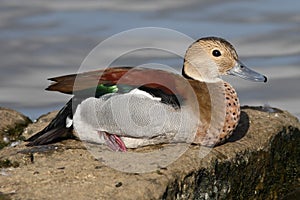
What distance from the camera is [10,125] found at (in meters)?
7.24

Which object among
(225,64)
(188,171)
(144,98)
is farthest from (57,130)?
(225,64)

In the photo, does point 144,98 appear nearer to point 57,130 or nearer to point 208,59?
point 57,130

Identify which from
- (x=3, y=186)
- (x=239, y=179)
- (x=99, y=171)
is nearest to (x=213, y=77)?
(x=239, y=179)

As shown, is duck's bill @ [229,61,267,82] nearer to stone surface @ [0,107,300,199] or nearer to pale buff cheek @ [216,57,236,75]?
pale buff cheek @ [216,57,236,75]

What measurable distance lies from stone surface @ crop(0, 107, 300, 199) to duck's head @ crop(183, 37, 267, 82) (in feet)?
1.54

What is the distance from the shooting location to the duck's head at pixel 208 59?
6.76 m

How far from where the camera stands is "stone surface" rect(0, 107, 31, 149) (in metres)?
7.04

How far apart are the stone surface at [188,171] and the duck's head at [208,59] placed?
1.54 feet

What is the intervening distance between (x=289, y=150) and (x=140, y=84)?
5.14 feet

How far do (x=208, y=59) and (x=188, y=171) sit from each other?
1.49 metres

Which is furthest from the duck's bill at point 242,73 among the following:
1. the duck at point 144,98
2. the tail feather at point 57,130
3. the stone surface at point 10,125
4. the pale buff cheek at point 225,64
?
the stone surface at point 10,125

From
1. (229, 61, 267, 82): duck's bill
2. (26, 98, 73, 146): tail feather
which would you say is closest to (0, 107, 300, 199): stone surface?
(26, 98, 73, 146): tail feather

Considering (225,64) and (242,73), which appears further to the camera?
Answer: (242,73)

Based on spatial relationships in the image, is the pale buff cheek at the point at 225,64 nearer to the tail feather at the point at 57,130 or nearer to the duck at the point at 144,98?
the duck at the point at 144,98
